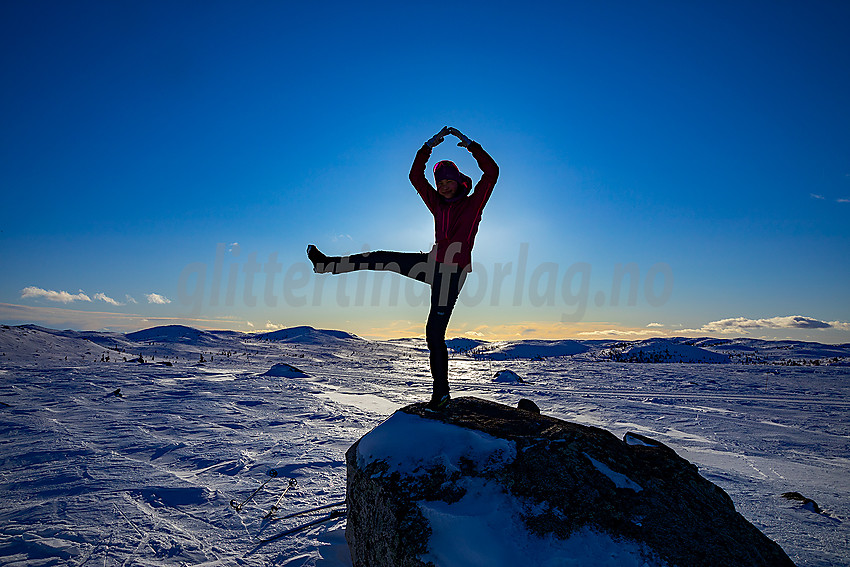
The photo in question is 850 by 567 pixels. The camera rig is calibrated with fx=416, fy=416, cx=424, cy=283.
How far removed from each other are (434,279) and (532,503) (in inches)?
68.0

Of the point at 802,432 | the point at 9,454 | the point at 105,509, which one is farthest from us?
the point at 802,432

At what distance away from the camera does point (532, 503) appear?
80.9 inches

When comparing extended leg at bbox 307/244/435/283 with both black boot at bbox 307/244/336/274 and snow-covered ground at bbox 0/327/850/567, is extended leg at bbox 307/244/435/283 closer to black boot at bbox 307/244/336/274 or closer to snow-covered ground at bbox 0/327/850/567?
black boot at bbox 307/244/336/274

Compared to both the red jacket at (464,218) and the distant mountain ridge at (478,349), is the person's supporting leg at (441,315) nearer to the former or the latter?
the red jacket at (464,218)

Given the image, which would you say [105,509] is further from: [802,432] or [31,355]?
[31,355]

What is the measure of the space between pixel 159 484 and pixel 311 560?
206 cm

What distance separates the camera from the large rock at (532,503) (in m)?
1.85

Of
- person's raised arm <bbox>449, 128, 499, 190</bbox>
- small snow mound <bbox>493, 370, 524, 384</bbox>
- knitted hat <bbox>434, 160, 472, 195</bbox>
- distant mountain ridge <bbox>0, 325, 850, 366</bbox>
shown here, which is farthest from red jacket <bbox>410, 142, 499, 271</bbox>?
distant mountain ridge <bbox>0, 325, 850, 366</bbox>

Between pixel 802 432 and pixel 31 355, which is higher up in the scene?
pixel 802 432

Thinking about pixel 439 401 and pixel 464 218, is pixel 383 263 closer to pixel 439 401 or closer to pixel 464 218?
pixel 464 218

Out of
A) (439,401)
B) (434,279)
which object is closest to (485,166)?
(434,279)

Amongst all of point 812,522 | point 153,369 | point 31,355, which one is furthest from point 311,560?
point 31,355

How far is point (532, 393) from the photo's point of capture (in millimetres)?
10477

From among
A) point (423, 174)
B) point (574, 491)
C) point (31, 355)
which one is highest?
point (423, 174)
